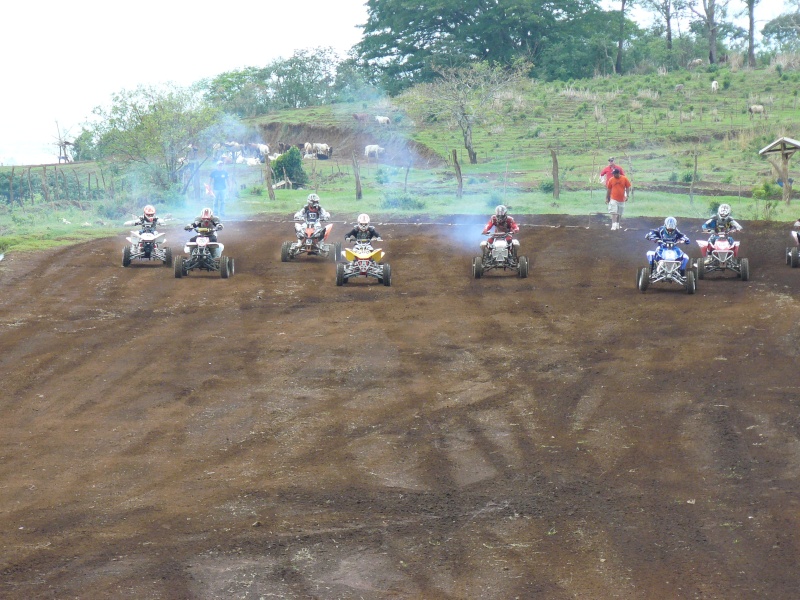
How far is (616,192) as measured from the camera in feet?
94.6

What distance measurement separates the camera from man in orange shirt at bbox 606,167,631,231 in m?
28.6

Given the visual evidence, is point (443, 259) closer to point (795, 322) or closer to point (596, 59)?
point (795, 322)

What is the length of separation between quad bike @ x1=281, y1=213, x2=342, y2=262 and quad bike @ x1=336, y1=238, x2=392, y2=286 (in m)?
2.87

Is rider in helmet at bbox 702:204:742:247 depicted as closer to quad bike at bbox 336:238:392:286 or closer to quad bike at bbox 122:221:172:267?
quad bike at bbox 336:238:392:286

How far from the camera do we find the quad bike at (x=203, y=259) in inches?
917

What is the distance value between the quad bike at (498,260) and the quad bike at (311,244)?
404cm

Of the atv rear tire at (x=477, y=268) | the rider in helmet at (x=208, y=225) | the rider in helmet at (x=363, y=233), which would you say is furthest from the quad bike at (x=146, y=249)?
the atv rear tire at (x=477, y=268)

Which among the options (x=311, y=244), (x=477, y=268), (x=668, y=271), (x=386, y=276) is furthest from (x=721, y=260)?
(x=311, y=244)

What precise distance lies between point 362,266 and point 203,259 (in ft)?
12.7

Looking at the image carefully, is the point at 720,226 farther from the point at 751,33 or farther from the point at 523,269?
the point at 751,33

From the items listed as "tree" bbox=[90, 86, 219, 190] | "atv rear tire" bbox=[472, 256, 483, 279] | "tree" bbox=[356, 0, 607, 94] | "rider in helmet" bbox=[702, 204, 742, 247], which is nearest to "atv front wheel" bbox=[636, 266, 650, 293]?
"rider in helmet" bbox=[702, 204, 742, 247]

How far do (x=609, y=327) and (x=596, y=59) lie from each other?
195ft

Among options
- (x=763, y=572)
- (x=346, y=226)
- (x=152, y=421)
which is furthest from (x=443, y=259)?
(x=763, y=572)

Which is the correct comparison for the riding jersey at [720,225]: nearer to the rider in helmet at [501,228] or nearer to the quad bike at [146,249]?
the rider in helmet at [501,228]
